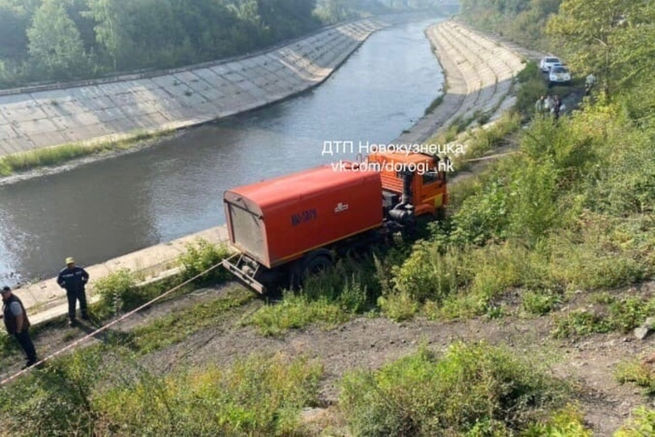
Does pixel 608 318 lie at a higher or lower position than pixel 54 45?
lower

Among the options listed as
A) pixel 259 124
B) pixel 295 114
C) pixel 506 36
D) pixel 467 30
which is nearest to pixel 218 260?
pixel 259 124

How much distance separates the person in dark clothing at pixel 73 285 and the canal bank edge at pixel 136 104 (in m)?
20.0

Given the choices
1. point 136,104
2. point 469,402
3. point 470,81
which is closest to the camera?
point 469,402

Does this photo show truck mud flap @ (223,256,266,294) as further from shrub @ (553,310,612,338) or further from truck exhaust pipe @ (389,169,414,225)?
shrub @ (553,310,612,338)

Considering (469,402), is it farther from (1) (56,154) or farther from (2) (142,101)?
(2) (142,101)

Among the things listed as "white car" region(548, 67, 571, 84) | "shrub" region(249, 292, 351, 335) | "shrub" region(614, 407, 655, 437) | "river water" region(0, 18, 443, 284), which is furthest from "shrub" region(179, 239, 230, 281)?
"white car" region(548, 67, 571, 84)

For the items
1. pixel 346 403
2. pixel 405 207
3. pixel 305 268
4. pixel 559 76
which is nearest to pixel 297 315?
pixel 305 268

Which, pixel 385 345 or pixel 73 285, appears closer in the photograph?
pixel 385 345

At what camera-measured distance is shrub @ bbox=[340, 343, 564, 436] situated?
6.10 meters

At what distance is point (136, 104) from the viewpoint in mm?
37938

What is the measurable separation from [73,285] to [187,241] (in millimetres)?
5296

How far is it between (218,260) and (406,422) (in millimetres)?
8293

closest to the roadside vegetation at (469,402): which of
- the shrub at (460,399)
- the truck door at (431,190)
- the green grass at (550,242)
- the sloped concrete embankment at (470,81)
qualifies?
the shrub at (460,399)

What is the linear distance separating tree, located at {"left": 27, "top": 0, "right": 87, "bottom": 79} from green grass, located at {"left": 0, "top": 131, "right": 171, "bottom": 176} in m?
11.6
